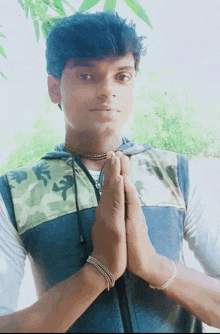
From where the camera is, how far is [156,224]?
1.27 feet

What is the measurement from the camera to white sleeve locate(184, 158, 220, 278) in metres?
0.43

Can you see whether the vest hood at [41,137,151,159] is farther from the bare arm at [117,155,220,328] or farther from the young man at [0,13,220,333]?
the bare arm at [117,155,220,328]

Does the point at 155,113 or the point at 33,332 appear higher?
the point at 155,113

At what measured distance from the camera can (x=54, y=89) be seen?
1.47ft

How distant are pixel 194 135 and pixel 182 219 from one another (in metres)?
0.19

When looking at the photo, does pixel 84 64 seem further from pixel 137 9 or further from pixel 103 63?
pixel 137 9

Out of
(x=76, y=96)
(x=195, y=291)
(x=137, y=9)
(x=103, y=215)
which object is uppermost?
(x=137, y=9)

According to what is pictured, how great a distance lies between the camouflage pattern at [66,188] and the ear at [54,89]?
8 cm

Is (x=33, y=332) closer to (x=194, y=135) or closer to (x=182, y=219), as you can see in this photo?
(x=182, y=219)

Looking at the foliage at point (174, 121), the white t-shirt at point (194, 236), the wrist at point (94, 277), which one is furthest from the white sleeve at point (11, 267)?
the foliage at point (174, 121)

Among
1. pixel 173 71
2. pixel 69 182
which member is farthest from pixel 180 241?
pixel 173 71

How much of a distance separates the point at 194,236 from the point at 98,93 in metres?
0.20

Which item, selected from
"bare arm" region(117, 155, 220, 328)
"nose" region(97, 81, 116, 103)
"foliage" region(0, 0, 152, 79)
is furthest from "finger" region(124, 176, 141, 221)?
"foliage" region(0, 0, 152, 79)

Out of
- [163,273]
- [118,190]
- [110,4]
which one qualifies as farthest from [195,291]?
[110,4]
